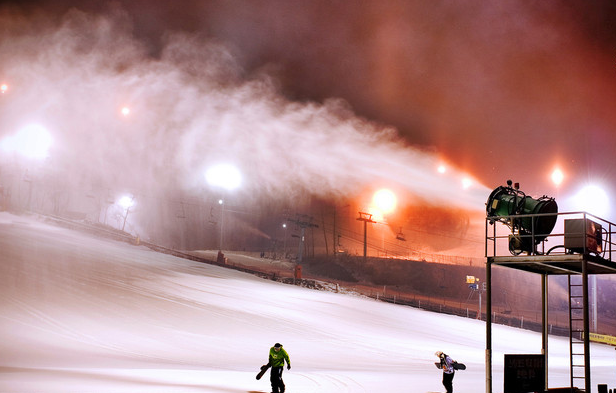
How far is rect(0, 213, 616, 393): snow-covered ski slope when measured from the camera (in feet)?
54.2

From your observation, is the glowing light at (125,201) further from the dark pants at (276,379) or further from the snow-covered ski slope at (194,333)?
the dark pants at (276,379)

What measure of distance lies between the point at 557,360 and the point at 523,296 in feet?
A: 165

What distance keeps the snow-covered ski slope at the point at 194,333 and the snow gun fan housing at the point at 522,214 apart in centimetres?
520

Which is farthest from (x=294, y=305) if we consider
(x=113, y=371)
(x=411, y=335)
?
(x=113, y=371)

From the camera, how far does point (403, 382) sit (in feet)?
58.0

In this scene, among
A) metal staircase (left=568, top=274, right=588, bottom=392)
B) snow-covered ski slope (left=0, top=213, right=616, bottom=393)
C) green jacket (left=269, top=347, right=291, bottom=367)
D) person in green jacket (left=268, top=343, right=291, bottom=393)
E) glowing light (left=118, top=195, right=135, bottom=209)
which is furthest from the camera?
glowing light (left=118, top=195, right=135, bottom=209)

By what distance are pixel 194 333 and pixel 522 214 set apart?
17395 millimetres

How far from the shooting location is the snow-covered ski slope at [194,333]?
1653 centimetres

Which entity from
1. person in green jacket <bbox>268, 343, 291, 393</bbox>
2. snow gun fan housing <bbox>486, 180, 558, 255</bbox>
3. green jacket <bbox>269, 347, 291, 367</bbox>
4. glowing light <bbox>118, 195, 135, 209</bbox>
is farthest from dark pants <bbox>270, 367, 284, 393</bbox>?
glowing light <bbox>118, 195, 135, 209</bbox>

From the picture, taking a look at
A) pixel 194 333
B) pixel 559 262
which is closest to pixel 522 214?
pixel 559 262

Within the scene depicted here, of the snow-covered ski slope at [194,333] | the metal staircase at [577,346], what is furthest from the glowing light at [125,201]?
the metal staircase at [577,346]

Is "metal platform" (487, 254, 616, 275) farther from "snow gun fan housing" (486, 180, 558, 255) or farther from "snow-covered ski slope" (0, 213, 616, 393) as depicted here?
"snow-covered ski slope" (0, 213, 616, 393)

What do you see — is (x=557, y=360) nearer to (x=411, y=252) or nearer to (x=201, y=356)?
(x=201, y=356)

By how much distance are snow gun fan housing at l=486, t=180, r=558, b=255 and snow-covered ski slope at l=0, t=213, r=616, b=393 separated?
5.20 metres
